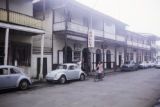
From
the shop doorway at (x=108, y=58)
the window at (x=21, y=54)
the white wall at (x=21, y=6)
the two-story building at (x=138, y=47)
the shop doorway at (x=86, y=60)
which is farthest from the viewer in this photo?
the two-story building at (x=138, y=47)

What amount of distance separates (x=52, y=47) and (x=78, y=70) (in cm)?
474

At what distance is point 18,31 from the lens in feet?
54.3

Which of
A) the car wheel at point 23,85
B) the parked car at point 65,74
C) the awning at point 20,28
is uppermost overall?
the awning at point 20,28

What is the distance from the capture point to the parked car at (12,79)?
37.5 ft

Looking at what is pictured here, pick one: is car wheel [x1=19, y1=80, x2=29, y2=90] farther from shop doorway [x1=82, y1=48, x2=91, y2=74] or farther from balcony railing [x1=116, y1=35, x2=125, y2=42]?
balcony railing [x1=116, y1=35, x2=125, y2=42]

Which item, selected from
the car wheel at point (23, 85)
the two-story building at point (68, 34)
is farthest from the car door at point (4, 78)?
the two-story building at point (68, 34)

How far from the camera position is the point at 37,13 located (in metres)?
22.2

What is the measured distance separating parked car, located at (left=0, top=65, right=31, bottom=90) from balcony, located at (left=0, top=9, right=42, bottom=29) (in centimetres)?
413

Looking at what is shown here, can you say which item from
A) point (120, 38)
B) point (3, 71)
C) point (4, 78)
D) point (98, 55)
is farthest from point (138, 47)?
point (4, 78)

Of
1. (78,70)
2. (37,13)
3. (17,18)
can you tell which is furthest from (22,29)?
(37,13)

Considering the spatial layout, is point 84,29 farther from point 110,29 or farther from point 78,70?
point 110,29

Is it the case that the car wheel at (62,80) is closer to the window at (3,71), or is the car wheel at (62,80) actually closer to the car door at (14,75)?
the car door at (14,75)

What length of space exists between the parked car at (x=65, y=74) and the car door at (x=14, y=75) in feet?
11.6

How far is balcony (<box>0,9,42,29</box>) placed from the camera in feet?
46.4
